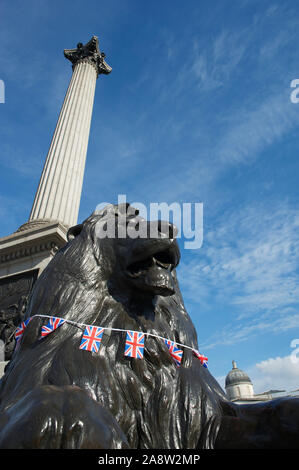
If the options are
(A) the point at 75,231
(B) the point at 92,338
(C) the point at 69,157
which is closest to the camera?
(B) the point at 92,338

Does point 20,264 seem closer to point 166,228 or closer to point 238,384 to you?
point 166,228

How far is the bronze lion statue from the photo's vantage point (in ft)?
6.82

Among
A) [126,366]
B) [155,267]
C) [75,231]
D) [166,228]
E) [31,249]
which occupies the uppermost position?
[31,249]

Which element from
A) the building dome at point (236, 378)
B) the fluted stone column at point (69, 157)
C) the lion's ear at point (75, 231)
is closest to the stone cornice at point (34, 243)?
the fluted stone column at point (69, 157)

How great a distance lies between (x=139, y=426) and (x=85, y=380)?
0.47 m

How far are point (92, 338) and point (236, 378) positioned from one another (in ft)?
253

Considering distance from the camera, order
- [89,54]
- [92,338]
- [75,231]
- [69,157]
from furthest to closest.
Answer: [89,54] → [69,157] → [75,231] → [92,338]

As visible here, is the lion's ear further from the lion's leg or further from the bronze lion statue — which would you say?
the lion's leg

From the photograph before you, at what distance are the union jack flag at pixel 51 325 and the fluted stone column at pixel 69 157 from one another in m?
7.89

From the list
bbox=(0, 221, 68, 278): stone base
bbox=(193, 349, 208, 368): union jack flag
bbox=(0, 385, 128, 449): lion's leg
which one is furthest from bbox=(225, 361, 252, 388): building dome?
bbox=(0, 385, 128, 449): lion's leg

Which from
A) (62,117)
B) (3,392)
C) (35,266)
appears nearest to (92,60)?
(62,117)

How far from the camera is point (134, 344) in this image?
7.97 ft

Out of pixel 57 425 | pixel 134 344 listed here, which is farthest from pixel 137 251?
pixel 57 425

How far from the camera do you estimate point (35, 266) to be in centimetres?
696
